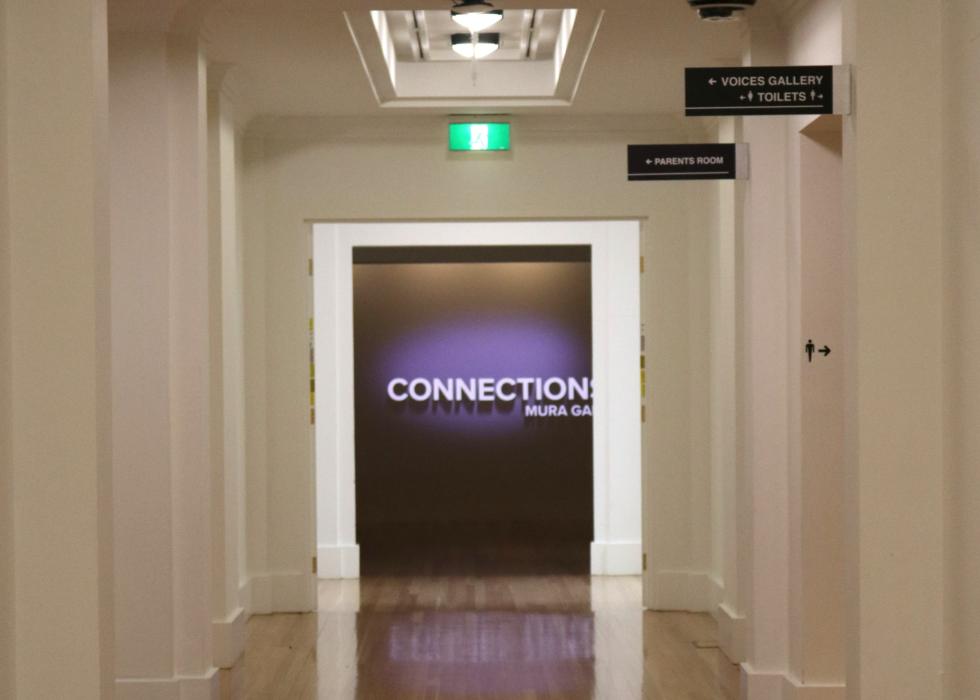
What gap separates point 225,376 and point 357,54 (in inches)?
89.0

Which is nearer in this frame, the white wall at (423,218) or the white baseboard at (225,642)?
the white baseboard at (225,642)

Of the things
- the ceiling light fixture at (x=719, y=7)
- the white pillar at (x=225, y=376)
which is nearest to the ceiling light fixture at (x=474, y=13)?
the ceiling light fixture at (x=719, y=7)

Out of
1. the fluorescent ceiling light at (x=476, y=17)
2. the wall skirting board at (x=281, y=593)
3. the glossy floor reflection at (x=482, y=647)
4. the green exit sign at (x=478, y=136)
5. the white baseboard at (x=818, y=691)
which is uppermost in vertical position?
the fluorescent ceiling light at (x=476, y=17)

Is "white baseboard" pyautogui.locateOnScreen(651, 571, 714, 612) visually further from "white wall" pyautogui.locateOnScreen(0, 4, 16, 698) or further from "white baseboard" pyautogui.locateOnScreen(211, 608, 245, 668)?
"white wall" pyautogui.locateOnScreen(0, 4, 16, 698)

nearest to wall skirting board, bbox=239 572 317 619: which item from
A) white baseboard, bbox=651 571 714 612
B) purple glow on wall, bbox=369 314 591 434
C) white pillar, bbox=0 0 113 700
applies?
white baseboard, bbox=651 571 714 612

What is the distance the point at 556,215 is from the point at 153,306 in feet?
13.5

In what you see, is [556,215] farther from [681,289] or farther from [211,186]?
[211,186]

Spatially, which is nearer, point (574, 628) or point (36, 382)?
point (36, 382)

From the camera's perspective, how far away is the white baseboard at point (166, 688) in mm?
6969

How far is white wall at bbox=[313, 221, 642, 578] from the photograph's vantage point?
40.7 ft

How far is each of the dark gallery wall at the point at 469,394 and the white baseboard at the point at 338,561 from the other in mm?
653

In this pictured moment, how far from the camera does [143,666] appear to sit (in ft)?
22.9

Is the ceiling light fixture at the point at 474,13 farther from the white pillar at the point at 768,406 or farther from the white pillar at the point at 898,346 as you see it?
the white pillar at the point at 898,346

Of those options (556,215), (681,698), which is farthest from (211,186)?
(681,698)
